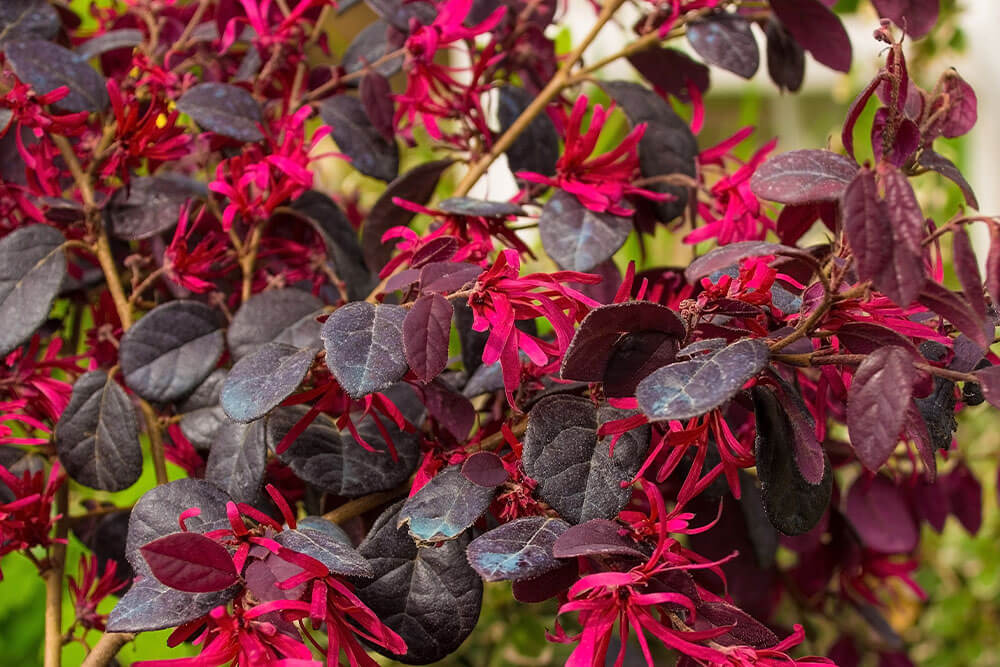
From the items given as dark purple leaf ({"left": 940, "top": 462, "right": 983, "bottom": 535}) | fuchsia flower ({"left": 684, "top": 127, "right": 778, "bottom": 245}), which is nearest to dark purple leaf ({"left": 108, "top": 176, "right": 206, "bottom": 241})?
fuchsia flower ({"left": 684, "top": 127, "right": 778, "bottom": 245})

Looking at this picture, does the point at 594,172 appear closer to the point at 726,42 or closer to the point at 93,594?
the point at 726,42

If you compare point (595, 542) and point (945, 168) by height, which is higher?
point (945, 168)

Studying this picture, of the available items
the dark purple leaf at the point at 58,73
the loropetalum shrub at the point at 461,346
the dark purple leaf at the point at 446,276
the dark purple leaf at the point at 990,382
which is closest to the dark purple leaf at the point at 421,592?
the loropetalum shrub at the point at 461,346

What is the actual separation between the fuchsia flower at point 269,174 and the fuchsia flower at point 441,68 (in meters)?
0.06

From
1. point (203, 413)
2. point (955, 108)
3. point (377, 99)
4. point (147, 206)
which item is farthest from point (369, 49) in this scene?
point (955, 108)

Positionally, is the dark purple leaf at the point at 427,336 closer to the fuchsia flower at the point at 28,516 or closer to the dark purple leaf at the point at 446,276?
the dark purple leaf at the point at 446,276

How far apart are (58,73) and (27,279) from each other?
A: 124 millimetres

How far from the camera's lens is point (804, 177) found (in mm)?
344

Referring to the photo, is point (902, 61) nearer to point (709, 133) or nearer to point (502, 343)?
point (502, 343)

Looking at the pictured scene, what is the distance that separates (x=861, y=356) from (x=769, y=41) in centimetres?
41

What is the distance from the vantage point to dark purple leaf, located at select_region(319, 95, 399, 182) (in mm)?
590

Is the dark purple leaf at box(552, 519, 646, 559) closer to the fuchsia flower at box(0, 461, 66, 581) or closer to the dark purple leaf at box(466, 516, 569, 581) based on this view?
the dark purple leaf at box(466, 516, 569, 581)

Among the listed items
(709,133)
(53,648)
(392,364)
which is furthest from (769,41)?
(709,133)

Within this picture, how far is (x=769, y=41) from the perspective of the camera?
2.16 ft
